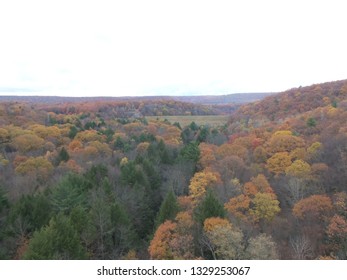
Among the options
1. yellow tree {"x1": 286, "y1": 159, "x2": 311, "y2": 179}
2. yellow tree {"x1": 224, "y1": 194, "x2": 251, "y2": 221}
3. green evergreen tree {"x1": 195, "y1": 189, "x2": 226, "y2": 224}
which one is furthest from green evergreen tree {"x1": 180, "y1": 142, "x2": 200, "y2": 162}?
green evergreen tree {"x1": 195, "y1": 189, "x2": 226, "y2": 224}

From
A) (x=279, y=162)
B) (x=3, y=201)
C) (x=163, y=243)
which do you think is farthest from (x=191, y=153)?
(x=163, y=243)

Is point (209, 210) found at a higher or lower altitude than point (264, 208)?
higher

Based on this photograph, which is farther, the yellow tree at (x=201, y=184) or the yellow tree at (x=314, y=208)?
the yellow tree at (x=201, y=184)

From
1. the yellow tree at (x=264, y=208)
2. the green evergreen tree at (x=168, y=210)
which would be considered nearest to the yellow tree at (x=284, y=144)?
the yellow tree at (x=264, y=208)

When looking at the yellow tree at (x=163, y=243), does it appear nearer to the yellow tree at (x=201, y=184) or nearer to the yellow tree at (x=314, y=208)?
the yellow tree at (x=201, y=184)

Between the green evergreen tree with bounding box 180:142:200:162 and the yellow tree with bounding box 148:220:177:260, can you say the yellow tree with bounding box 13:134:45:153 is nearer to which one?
the green evergreen tree with bounding box 180:142:200:162

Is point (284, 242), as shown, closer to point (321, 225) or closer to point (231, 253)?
point (321, 225)

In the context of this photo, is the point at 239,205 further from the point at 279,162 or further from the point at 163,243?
the point at 279,162

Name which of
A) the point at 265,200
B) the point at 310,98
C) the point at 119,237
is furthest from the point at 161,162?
the point at 310,98
